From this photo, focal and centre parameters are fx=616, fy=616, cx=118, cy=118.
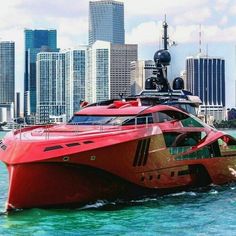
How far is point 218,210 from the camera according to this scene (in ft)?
67.5

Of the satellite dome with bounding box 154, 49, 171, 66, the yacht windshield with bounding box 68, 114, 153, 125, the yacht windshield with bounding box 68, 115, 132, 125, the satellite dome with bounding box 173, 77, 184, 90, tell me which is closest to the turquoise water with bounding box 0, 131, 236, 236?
the yacht windshield with bounding box 68, 114, 153, 125

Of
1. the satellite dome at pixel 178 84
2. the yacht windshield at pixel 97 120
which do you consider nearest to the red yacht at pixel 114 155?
the yacht windshield at pixel 97 120

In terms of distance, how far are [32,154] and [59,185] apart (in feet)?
4.62

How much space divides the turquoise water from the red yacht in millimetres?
529

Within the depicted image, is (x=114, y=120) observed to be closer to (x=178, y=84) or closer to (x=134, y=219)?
(x=134, y=219)

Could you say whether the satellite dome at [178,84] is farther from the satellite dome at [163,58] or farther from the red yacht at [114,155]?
the red yacht at [114,155]

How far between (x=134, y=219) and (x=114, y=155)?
2350mm

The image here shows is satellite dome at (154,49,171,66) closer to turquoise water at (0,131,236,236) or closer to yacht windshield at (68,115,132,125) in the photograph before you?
yacht windshield at (68,115,132,125)

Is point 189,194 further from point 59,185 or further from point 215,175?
point 59,185

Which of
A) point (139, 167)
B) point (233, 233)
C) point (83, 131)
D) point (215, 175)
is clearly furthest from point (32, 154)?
point (215, 175)

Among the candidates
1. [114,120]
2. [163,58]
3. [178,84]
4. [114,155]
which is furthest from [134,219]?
[163,58]

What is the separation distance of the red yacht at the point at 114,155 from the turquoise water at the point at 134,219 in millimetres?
529

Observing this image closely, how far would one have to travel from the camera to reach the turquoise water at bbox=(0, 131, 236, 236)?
1725 centimetres

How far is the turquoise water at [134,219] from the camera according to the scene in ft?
56.6
